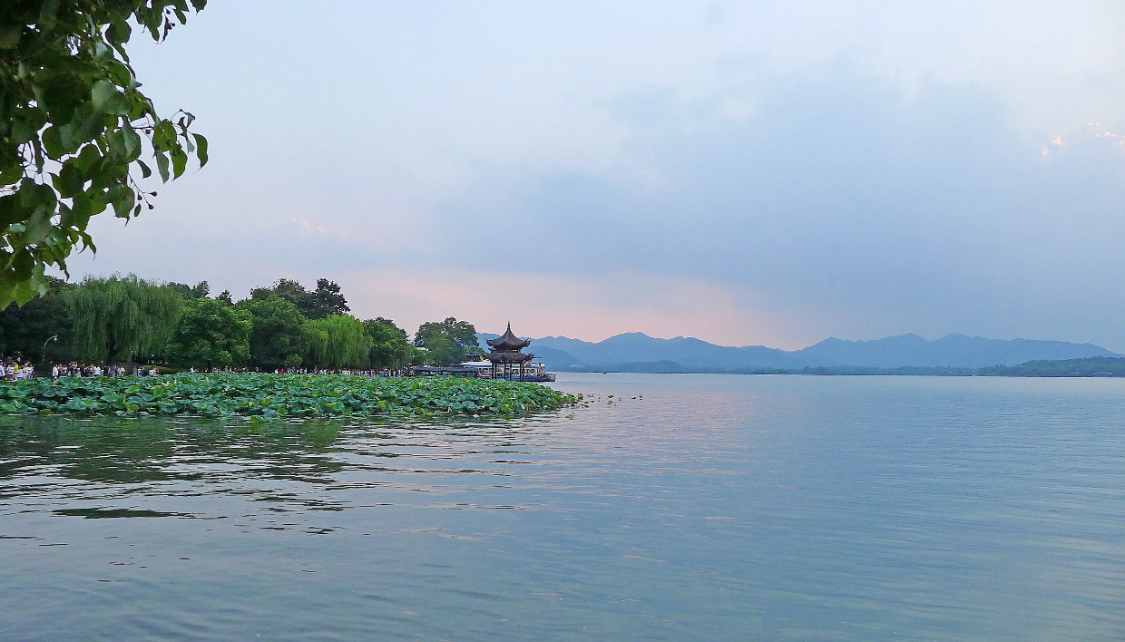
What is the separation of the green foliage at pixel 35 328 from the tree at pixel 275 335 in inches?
715

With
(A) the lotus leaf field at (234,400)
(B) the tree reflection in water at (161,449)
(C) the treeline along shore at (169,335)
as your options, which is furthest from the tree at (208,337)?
(B) the tree reflection in water at (161,449)

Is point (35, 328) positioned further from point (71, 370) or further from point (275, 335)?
point (275, 335)

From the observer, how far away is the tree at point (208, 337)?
173 feet

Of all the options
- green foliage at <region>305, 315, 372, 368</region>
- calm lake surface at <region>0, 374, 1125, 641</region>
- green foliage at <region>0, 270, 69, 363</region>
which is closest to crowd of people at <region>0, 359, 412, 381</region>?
green foliage at <region>0, 270, 69, 363</region>

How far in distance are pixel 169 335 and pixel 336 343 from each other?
2794 cm

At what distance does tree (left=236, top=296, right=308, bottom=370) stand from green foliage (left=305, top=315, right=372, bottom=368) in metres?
2.87

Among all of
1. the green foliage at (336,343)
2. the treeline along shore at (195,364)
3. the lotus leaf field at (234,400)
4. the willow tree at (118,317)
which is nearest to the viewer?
the lotus leaf field at (234,400)

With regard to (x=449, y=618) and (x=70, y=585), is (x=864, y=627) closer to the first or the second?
(x=449, y=618)

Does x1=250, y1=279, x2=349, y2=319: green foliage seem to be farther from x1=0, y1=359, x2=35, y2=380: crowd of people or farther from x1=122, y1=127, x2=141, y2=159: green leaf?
x1=122, y1=127, x2=141, y2=159: green leaf

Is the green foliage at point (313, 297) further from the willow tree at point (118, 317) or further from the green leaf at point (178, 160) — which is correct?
the green leaf at point (178, 160)

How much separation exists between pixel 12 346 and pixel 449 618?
Answer: 4504 centimetres

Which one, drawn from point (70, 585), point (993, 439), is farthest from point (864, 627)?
point (993, 439)

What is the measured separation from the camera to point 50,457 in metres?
13.7

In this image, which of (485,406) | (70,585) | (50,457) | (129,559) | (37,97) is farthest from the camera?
(485,406)
